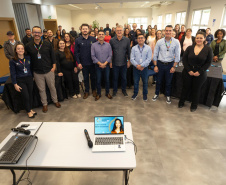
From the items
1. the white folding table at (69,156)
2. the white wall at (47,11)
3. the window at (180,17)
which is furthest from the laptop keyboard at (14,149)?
the window at (180,17)

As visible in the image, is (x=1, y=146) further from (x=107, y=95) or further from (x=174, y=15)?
(x=174, y=15)

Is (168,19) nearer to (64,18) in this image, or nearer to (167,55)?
(64,18)

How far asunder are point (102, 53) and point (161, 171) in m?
2.69

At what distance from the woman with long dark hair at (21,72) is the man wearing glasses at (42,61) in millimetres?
156

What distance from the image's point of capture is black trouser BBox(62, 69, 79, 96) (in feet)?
12.8

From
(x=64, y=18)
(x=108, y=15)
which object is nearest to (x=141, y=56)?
(x=64, y=18)

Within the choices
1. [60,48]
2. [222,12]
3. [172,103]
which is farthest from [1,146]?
[222,12]

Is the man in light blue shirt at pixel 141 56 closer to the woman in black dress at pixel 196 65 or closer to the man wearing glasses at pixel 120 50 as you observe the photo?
the man wearing glasses at pixel 120 50

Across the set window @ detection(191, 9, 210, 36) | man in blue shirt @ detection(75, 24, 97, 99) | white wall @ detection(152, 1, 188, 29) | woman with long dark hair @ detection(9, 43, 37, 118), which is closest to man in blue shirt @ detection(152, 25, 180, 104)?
man in blue shirt @ detection(75, 24, 97, 99)

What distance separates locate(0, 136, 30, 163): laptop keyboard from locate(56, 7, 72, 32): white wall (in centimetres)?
1374

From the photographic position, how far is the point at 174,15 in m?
11.3

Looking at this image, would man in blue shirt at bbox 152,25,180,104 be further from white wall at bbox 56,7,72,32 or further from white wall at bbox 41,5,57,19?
white wall at bbox 56,7,72,32

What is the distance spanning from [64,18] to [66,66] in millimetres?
13035

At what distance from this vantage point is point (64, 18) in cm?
1472
